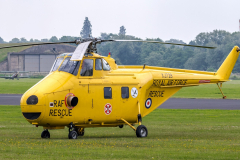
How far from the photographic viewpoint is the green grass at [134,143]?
1373 centimetres

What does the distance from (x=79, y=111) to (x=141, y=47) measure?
163269mm

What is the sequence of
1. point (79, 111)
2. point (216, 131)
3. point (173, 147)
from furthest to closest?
point (216, 131), point (79, 111), point (173, 147)

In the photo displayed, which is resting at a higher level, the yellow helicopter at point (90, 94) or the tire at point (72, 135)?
the yellow helicopter at point (90, 94)

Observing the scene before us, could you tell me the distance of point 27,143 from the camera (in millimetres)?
16172

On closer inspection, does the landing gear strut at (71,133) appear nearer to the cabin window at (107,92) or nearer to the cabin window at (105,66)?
the cabin window at (107,92)

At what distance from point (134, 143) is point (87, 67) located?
14.5 feet

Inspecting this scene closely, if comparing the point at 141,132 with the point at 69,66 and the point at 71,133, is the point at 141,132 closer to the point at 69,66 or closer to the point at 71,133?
the point at 71,133

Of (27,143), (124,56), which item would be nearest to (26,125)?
(27,143)

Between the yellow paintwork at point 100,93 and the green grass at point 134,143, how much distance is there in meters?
0.99

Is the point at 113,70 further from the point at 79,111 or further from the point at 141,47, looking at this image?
the point at 141,47

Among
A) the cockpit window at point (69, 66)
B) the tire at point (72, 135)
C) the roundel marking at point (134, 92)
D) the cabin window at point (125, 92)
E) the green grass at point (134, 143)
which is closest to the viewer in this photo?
the green grass at point (134, 143)

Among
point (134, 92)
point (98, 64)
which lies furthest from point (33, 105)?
point (134, 92)

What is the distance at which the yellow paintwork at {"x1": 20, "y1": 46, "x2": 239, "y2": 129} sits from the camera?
17797mm

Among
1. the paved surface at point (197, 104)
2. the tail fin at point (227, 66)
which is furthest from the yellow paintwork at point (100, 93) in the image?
the paved surface at point (197, 104)
